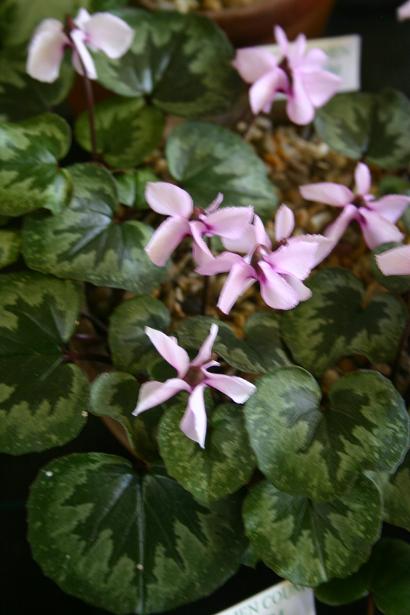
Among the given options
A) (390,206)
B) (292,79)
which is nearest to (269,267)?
(390,206)

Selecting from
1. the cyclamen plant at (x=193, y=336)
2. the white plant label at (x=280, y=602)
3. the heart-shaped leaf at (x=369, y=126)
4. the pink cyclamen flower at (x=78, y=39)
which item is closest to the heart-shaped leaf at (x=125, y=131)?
the cyclamen plant at (x=193, y=336)

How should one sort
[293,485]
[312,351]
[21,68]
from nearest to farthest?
[293,485]
[312,351]
[21,68]


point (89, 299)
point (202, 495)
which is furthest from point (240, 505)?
point (89, 299)

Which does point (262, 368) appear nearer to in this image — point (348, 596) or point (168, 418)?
point (168, 418)

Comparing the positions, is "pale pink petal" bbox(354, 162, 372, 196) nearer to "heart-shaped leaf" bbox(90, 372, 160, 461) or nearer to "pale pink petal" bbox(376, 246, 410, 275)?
"pale pink petal" bbox(376, 246, 410, 275)

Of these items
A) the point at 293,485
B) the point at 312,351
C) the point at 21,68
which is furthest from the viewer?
the point at 21,68

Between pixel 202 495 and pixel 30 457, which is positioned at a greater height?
pixel 202 495

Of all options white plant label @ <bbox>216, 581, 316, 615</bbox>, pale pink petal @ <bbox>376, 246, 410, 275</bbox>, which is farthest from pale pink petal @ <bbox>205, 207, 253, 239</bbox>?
white plant label @ <bbox>216, 581, 316, 615</bbox>
